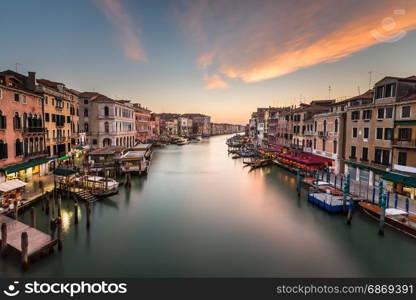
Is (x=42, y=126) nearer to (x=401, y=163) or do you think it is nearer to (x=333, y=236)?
(x=333, y=236)

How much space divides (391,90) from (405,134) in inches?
175

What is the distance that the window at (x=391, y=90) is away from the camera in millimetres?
21172

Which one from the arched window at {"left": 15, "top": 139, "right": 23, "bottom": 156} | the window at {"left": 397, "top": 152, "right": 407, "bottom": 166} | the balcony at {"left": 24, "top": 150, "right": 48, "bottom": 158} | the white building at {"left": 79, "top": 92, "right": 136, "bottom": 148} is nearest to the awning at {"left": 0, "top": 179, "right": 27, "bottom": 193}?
the arched window at {"left": 15, "top": 139, "right": 23, "bottom": 156}

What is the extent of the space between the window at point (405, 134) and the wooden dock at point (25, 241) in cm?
2728

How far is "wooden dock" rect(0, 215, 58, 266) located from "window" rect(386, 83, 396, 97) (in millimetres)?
28962

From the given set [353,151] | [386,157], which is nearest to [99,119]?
[353,151]

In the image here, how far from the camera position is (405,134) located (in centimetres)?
2006

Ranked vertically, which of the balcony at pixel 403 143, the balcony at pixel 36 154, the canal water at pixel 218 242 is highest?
the balcony at pixel 403 143

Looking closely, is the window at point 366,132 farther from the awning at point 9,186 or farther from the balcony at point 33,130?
the balcony at point 33,130

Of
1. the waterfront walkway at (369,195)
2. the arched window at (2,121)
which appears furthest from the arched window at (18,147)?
the waterfront walkway at (369,195)

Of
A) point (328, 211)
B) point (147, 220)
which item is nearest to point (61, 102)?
point (147, 220)

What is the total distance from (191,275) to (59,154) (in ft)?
91.0

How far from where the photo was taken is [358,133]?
2594 centimetres

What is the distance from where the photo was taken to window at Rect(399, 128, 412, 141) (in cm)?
1961
